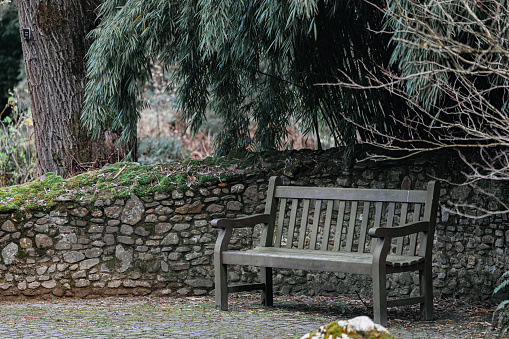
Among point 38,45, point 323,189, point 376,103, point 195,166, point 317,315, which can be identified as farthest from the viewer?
point 38,45

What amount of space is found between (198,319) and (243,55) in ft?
7.69

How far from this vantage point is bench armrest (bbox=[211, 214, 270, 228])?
4.83 metres

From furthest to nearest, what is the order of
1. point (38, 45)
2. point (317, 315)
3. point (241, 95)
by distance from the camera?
point (38, 45) → point (241, 95) → point (317, 315)

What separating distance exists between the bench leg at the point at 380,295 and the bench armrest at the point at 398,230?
0.26 m

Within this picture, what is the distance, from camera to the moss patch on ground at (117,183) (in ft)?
Answer: 18.2

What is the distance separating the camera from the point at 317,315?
465cm

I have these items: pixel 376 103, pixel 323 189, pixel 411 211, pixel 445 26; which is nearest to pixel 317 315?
pixel 323 189

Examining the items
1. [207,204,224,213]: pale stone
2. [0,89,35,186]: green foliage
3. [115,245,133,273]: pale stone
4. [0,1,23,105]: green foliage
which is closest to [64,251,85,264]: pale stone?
[115,245,133,273]: pale stone

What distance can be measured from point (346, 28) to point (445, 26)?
1.50 metres

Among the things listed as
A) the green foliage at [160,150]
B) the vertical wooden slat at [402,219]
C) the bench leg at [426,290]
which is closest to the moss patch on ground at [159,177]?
the vertical wooden slat at [402,219]

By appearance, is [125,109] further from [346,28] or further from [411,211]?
[411,211]

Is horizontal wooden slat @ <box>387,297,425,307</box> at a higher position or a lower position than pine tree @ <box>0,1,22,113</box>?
lower

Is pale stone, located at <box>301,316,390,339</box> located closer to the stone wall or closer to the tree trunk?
the stone wall

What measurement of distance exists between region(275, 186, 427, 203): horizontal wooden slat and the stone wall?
0.65 meters
